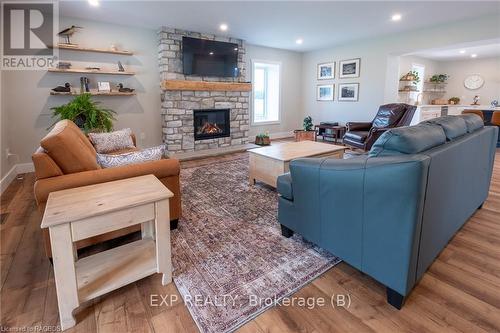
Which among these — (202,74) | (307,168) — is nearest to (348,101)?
(202,74)

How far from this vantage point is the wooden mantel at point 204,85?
4980 mm

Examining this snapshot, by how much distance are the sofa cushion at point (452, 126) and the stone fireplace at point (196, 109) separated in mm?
4238

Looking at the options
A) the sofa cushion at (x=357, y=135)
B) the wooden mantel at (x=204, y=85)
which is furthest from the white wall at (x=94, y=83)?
the sofa cushion at (x=357, y=135)

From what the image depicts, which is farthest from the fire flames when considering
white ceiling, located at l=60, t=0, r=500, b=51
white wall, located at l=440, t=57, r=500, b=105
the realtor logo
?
white wall, located at l=440, t=57, r=500, b=105

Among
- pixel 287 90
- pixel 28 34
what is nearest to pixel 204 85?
pixel 28 34

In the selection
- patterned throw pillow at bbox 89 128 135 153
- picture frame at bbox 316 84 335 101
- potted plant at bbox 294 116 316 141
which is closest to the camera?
patterned throw pillow at bbox 89 128 135 153

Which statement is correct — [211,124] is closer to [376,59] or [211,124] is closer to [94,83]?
[94,83]

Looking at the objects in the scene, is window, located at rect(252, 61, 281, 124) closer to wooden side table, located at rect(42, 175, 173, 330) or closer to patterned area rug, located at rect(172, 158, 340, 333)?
patterned area rug, located at rect(172, 158, 340, 333)

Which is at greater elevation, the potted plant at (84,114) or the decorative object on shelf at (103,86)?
the decorative object on shelf at (103,86)

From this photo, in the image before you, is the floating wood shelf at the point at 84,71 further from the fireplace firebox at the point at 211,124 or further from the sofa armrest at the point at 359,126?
the sofa armrest at the point at 359,126

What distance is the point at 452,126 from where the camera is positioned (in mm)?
1908

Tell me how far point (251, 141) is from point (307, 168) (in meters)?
5.11

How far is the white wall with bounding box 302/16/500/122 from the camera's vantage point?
4.45m

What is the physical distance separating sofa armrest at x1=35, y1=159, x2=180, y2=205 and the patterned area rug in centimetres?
58
